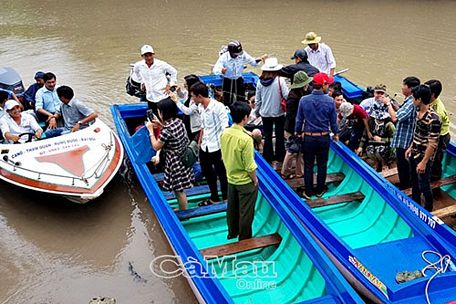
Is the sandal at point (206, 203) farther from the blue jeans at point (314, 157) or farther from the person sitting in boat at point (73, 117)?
the person sitting in boat at point (73, 117)

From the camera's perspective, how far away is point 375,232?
5.01 metres

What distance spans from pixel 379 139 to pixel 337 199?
1213mm

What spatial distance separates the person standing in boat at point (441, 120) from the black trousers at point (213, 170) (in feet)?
7.06

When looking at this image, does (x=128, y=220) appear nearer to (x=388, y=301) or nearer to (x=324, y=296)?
(x=324, y=296)

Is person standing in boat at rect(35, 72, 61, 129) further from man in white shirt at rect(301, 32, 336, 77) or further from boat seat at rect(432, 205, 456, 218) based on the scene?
boat seat at rect(432, 205, 456, 218)

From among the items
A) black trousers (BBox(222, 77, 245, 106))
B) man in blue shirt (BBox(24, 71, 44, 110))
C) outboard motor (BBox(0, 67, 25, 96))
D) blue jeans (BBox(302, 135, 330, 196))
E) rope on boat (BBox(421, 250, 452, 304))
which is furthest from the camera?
outboard motor (BBox(0, 67, 25, 96))

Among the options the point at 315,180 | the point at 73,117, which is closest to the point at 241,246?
the point at 315,180

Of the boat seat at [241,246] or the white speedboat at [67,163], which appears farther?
the white speedboat at [67,163]

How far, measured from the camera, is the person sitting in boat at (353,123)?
5.86 meters

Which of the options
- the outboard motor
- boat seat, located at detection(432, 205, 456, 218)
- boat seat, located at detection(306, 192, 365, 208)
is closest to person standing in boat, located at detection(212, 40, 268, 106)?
boat seat, located at detection(306, 192, 365, 208)

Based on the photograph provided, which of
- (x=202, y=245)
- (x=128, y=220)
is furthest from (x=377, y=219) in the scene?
(x=128, y=220)

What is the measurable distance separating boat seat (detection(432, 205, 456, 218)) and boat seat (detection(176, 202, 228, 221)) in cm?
221

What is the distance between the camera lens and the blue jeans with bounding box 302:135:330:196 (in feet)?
16.5

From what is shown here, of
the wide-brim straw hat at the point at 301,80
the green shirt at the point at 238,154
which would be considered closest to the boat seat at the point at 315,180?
the wide-brim straw hat at the point at 301,80
